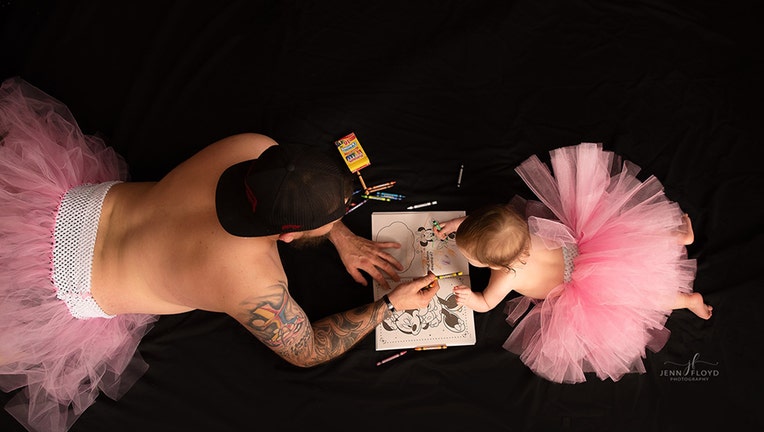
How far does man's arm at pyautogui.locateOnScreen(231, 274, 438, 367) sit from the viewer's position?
4.71ft

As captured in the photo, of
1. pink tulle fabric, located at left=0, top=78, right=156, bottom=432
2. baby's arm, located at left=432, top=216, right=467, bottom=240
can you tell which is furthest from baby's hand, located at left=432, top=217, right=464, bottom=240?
pink tulle fabric, located at left=0, top=78, right=156, bottom=432

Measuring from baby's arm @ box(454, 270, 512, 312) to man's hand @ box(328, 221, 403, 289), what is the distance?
0.79ft

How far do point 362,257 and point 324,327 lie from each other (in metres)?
0.28

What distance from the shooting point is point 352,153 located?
1991 mm

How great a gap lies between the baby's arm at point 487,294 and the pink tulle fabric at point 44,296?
3.48 feet

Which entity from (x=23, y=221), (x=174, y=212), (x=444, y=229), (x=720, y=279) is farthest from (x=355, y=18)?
(x=720, y=279)

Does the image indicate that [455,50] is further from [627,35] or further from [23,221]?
[23,221]

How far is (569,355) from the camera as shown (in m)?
1.67

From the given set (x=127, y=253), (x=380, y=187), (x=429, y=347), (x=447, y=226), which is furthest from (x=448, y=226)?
(x=127, y=253)

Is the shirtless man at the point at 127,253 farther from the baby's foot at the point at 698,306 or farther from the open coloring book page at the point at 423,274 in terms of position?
the baby's foot at the point at 698,306

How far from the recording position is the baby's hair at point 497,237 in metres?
1.54

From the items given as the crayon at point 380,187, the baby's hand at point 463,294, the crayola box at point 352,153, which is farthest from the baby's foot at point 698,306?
the crayola box at point 352,153

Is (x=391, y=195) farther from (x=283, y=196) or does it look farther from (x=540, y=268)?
(x=283, y=196)

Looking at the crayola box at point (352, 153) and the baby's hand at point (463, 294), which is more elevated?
the crayola box at point (352, 153)
